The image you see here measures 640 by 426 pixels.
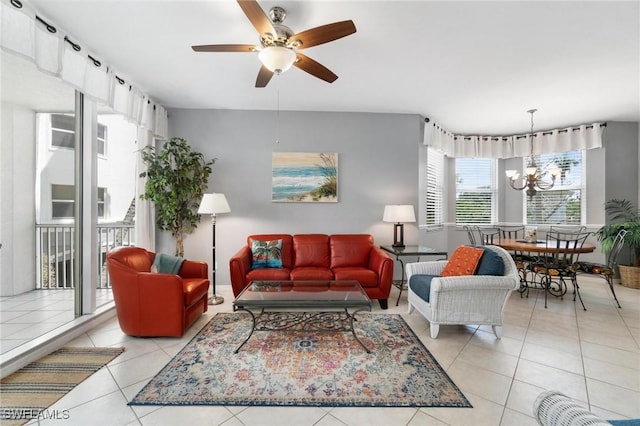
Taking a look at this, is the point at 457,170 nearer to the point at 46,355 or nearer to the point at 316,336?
the point at 316,336

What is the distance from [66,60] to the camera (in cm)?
234

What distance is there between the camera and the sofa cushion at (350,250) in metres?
3.69

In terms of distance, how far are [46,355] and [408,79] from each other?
439cm

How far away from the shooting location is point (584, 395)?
1.76 m

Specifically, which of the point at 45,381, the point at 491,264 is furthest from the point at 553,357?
the point at 45,381

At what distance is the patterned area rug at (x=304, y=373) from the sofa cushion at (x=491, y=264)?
927 millimetres

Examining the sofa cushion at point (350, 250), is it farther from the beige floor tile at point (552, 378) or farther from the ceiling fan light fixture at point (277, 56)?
the ceiling fan light fixture at point (277, 56)

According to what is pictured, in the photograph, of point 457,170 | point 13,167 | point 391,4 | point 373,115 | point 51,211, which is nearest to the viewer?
point 391,4

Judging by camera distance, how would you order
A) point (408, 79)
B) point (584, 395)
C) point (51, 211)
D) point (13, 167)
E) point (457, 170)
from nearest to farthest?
point (584, 395)
point (13, 167)
point (51, 211)
point (408, 79)
point (457, 170)

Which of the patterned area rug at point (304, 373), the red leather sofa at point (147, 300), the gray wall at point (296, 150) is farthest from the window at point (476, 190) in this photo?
the red leather sofa at point (147, 300)

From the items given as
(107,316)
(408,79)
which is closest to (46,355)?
A: (107,316)

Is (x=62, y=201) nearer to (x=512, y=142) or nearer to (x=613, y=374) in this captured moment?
(x=613, y=374)

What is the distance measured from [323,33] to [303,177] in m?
2.43

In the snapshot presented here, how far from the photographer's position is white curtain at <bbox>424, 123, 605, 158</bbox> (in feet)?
15.0
